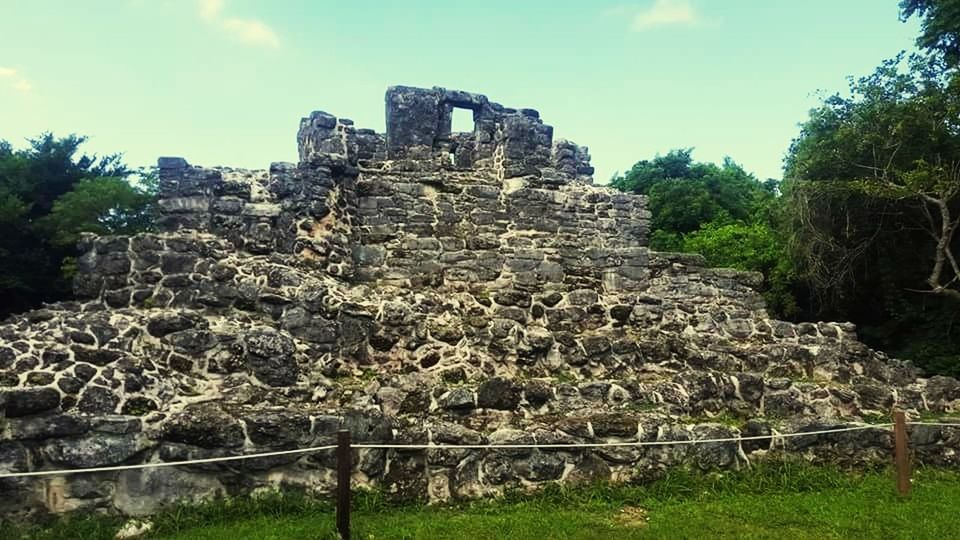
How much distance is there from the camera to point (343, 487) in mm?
5000

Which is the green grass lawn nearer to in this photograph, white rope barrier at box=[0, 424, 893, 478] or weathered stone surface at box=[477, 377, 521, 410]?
white rope barrier at box=[0, 424, 893, 478]

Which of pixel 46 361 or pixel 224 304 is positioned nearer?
pixel 46 361

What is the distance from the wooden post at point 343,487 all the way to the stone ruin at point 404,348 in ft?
2.53

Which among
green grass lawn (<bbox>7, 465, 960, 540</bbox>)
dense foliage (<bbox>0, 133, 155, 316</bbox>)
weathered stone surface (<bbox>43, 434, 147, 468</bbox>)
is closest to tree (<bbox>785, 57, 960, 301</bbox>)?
green grass lawn (<bbox>7, 465, 960, 540</bbox>)

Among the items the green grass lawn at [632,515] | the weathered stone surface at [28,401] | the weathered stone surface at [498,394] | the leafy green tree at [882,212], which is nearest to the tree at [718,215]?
the leafy green tree at [882,212]

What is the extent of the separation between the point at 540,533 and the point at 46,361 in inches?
173

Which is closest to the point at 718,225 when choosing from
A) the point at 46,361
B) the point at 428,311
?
the point at 428,311

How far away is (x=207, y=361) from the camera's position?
256 inches

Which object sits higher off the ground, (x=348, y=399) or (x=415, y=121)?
(x=415, y=121)

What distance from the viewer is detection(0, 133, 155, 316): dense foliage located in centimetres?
1573

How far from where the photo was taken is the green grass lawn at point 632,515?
16.9 ft

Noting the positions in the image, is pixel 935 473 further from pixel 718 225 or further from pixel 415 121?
pixel 718 225

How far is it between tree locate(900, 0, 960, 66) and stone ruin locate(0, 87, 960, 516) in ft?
29.1

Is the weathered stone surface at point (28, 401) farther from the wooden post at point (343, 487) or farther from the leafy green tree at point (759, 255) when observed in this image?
the leafy green tree at point (759, 255)
